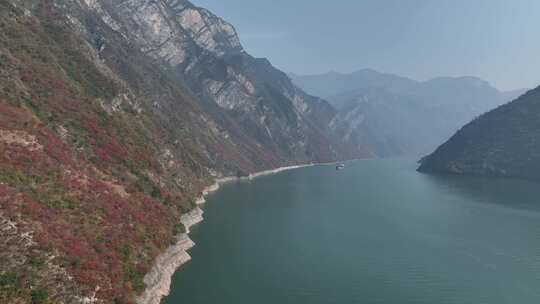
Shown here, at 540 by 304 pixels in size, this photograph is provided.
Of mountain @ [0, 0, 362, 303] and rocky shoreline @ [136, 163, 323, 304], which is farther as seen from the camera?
rocky shoreline @ [136, 163, 323, 304]

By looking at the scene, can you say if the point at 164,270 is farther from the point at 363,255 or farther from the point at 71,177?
the point at 363,255

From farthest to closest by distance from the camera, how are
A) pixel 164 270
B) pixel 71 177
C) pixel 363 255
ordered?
1. pixel 363 255
2. pixel 71 177
3. pixel 164 270

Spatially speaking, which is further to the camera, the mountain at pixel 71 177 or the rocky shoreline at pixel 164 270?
the rocky shoreline at pixel 164 270

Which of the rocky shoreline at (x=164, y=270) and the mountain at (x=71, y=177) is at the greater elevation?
the mountain at (x=71, y=177)

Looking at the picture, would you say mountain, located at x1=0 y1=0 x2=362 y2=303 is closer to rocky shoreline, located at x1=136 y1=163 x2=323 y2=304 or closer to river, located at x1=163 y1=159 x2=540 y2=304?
rocky shoreline, located at x1=136 y1=163 x2=323 y2=304

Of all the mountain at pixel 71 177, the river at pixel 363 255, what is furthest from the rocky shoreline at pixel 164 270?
the river at pixel 363 255

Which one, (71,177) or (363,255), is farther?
(363,255)

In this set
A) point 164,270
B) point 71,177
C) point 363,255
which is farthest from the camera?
point 363,255

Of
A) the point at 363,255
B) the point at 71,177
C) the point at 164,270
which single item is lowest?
the point at 164,270

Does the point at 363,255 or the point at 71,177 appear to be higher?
the point at 71,177

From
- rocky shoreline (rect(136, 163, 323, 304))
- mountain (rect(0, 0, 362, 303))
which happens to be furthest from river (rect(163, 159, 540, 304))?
mountain (rect(0, 0, 362, 303))

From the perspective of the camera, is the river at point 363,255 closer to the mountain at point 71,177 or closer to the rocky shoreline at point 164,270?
the rocky shoreline at point 164,270

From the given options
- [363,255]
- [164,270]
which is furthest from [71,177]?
[363,255]

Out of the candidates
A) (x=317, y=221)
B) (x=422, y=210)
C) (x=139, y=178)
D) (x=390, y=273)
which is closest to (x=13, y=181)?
(x=139, y=178)
